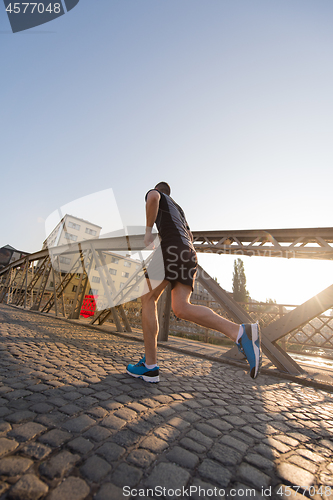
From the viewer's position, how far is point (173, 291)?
244 cm

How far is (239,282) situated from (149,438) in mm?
41633

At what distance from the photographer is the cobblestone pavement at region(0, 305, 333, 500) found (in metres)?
0.98

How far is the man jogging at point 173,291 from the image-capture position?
224 cm

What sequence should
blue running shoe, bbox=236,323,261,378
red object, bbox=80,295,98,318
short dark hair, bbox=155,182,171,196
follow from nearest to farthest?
blue running shoe, bbox=236,323,261,378 < short dark hair, bbox=155,182,171,196 < red object, bbox=80,295,98,318

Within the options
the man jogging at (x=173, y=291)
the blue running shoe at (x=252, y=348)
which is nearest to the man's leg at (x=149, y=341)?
the man jogging at (x=173, y=291)

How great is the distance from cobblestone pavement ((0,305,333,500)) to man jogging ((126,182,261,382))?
15.0 inches

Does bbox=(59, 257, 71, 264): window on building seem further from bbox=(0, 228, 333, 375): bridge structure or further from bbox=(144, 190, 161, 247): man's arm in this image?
bbox=(144, 190, 161, 247): man's arm

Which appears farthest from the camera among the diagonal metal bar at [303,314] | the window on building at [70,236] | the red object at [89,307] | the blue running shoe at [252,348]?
the window on building at [70,236]

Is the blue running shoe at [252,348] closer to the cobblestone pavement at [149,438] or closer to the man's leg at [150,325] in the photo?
the cobblestone pavement at [149,438]

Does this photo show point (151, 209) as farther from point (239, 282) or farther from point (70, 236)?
point (70, 236)

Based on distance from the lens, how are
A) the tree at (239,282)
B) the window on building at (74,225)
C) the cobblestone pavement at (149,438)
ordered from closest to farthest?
the cobblestone pavement at (149,438) → the tree at (239,282) → the window on building at (74,225)

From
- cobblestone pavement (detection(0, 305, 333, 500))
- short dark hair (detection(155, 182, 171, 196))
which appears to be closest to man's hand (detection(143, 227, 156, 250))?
short dark hair (detection(155, 182, 171, 196))

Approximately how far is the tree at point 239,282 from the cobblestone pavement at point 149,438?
3879 cm

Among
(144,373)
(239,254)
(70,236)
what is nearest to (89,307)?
(239,254)
